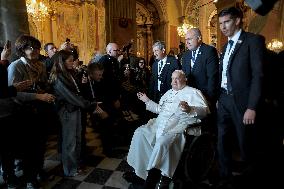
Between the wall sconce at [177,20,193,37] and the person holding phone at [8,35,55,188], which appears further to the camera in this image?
the wall sconce at [177,20,193,37]

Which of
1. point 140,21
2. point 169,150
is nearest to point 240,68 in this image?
point 169,150

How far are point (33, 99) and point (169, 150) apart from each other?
1632 millimetres

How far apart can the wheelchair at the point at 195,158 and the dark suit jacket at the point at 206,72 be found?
49 cm

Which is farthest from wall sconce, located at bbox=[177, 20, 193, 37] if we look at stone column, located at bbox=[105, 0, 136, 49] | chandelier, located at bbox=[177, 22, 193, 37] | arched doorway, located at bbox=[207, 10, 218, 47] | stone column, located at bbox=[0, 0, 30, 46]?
stone column, located at bbox=[0, 0, 30, 46]

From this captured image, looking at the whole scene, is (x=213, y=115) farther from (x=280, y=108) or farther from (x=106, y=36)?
(x=106, y=36)

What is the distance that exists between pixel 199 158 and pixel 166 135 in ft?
1.41

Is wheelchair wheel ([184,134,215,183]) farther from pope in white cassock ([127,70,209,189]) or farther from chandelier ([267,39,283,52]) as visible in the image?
chandelier ([267,39,283,52])

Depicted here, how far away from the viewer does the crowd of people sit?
105 inches

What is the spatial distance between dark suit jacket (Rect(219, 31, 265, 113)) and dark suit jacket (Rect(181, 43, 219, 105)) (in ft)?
1.87

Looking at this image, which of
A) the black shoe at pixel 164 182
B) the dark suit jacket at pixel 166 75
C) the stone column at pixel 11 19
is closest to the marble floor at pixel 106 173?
the black shoe at pixel 164 182

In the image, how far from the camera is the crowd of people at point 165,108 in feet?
8.75

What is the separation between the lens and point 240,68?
2.64 meters

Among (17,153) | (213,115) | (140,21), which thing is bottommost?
(17,153)

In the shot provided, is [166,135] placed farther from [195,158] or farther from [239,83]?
[239,83]
